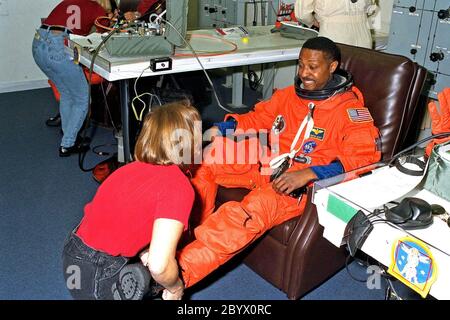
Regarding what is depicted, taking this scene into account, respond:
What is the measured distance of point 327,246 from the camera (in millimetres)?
1832

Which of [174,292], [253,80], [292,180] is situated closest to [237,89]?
[253,80]

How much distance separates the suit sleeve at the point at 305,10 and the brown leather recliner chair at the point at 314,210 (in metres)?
0.99

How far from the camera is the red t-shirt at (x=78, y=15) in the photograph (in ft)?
9.40

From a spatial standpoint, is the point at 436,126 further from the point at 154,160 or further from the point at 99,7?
the point at 99,7

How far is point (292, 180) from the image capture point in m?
1.73

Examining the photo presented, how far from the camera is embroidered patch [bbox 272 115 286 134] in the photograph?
6.92ft

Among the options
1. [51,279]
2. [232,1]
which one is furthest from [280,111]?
[232,1]

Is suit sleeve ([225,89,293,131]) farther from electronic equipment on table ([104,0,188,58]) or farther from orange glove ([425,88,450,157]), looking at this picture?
orange glove ([425,88,450,157])

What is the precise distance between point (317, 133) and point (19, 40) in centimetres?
360

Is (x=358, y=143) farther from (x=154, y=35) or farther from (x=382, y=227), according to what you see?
(x=154, y=35)

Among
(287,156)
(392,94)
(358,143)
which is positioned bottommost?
(287,156)

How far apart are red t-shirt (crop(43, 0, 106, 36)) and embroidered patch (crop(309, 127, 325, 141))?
1.71m

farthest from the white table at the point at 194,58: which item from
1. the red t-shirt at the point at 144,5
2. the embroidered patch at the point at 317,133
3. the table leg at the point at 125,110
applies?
the embroidered patch at the point at 317,133

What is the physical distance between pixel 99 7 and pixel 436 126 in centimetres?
223
